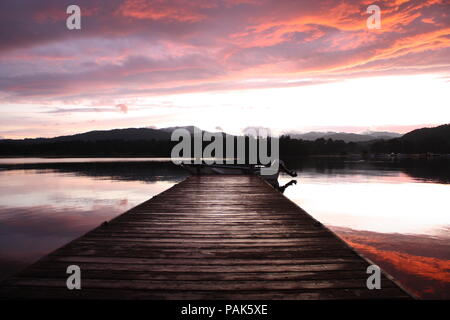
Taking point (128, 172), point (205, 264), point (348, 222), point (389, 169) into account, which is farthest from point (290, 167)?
point (205, 264)

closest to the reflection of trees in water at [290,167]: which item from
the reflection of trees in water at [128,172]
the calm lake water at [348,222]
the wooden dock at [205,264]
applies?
the reflection of trees in water at [128,172]

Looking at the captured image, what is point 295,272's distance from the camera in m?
4.16

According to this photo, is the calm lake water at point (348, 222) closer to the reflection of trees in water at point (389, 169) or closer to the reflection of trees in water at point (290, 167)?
the reflection of trees in water at point (290, 167)

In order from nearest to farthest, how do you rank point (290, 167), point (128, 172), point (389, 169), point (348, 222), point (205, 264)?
point (205, 264), point (348, 222), point (128, 172), point (389, 169), point (290, 167)

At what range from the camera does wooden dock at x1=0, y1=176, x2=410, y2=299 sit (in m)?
3.63

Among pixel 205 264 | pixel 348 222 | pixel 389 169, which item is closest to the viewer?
pixel 205 264

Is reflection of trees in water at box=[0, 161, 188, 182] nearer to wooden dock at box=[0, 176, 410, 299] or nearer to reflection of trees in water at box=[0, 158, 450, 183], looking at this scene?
reflection of trees in water at box=[0, 158, 450, 183]

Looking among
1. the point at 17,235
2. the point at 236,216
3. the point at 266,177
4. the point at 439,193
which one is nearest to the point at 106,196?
the point at 17,235

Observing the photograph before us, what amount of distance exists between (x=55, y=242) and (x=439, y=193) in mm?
25234

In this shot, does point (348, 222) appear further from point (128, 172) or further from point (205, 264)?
point (128, 172)

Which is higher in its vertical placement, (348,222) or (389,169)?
(389,169)

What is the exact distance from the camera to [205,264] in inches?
177

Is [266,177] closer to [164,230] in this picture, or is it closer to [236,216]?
[236,216]

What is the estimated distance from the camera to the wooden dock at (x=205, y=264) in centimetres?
363
